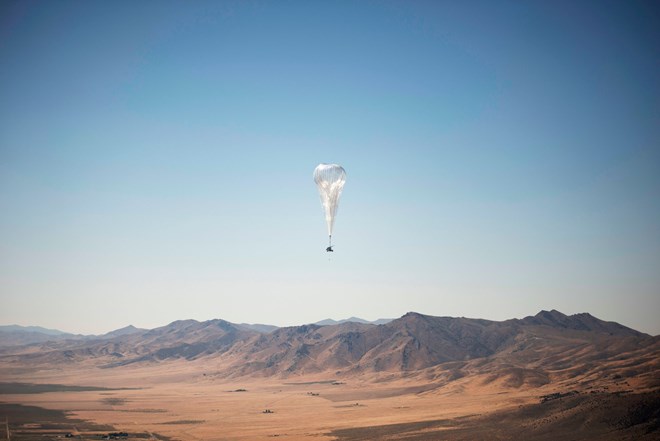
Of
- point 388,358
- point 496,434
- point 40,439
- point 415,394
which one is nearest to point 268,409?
point 415,394

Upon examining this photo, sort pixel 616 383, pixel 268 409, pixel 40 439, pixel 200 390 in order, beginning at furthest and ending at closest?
1. pixel 200 390
2. pixel 268 409
3. pixel 616 383
4. pixel 40 439

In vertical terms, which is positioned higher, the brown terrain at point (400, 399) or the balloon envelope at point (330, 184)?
the balloon envelope at point (330, 184)

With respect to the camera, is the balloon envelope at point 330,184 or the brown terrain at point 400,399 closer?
the balloon envelope at point 330,184

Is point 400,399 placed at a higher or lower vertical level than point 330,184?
lower

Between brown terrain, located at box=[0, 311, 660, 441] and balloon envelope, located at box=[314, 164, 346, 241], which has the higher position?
balloon envelope, located at box=[314, 164, 346, 241]

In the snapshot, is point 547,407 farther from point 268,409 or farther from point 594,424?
point 268,409

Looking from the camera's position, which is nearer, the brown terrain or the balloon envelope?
the balloon envelope

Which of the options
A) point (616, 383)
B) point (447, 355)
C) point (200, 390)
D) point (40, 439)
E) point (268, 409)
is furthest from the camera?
point (447, 355)

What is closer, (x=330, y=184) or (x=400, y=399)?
(x=330, y=184)
